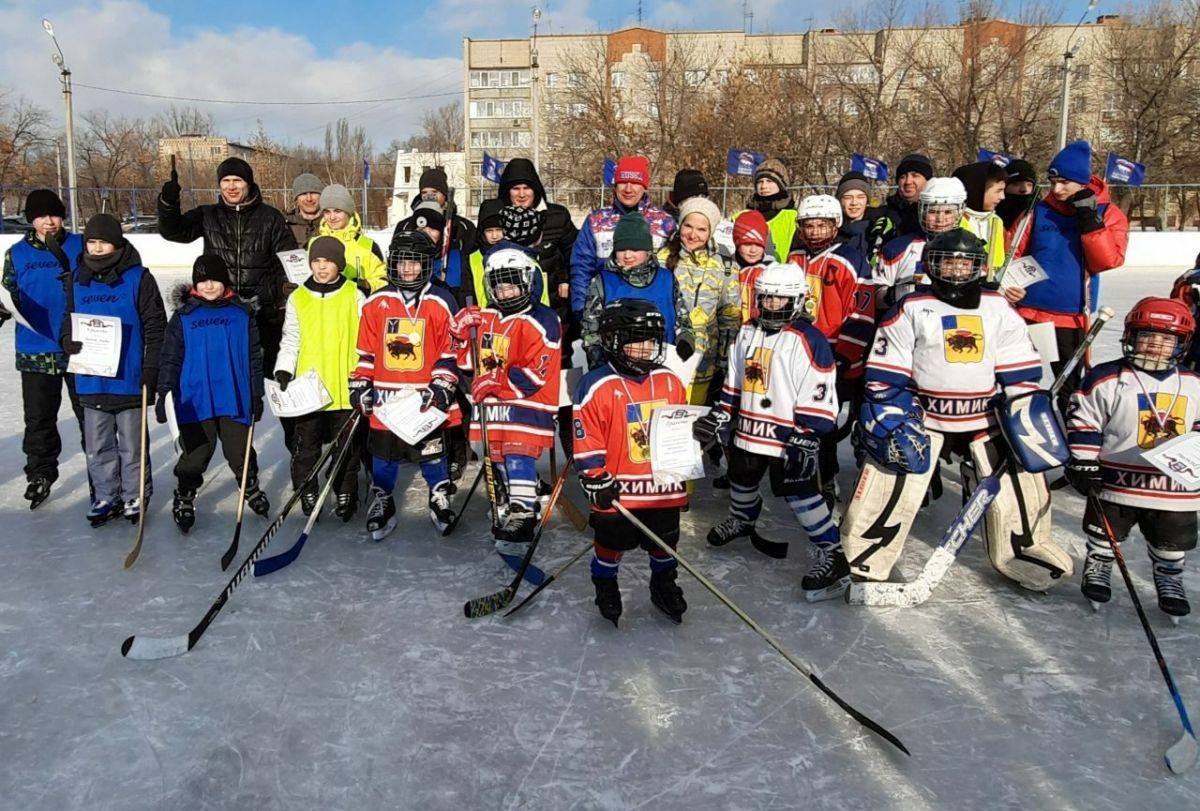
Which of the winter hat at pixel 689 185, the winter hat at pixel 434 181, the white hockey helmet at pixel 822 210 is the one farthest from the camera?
the winter hat at pixel 434 181

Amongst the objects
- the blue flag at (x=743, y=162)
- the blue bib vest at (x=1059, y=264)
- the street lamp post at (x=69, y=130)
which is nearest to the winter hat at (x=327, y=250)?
the blue bib vest at (x=1059, y=264)

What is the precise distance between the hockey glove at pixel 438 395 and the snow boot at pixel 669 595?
135 cm

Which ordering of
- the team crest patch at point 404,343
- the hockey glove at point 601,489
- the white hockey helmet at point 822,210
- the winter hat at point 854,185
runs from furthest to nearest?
the winter hat at point 854,185 → the white hockey helmet at point 822,210 → the team crest patch at point 404,343 → the hockey glove at point 601,489

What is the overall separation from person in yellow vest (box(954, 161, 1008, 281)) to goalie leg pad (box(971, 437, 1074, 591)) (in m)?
1.26

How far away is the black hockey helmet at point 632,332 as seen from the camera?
2959 millimetres

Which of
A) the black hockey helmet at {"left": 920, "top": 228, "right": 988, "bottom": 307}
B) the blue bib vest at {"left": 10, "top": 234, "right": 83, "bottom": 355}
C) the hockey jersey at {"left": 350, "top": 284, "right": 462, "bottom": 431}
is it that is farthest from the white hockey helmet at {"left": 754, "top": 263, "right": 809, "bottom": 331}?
the blue bib vest at {"left": 10, "top": 234, "right": 83, "bottom": 355}

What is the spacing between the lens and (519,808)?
217 cm

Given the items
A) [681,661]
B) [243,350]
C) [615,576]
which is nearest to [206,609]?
[243,350]

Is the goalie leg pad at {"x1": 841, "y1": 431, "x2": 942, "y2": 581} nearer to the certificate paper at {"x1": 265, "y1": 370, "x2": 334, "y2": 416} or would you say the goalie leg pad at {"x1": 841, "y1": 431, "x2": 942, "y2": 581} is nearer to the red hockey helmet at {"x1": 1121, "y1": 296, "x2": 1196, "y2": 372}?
the red hockey helmet at {"x1": 1121, "y1": 296, "x2": 1196, "y2": 372}

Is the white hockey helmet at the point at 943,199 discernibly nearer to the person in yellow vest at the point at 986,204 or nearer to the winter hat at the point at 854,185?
the person in yellow vest at the point at 986,204

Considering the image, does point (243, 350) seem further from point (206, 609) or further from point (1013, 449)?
point (1013, 449)

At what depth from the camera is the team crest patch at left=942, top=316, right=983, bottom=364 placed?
10.8 feet

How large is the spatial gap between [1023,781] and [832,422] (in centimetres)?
146

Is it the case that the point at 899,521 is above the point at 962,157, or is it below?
below
